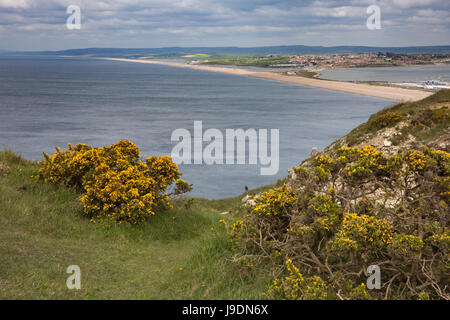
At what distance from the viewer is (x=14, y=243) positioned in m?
7.35

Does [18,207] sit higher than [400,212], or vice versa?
[400,212]

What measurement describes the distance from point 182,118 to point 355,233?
156 feet

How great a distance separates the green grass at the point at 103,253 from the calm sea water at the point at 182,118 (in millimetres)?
14104

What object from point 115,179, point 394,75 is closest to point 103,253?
point 115,179

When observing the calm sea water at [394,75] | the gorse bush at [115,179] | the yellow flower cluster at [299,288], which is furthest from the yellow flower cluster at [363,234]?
the calm sea water at [394,75]

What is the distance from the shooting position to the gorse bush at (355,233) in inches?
207

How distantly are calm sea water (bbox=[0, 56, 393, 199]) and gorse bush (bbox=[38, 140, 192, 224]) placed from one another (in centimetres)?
1252

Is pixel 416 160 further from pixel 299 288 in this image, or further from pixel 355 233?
pixel 299 288

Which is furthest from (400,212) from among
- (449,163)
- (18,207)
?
(18,207)

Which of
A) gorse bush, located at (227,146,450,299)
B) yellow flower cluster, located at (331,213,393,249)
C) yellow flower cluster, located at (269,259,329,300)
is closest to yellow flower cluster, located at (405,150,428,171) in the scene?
gorse bush, located at (227,146,450,299)

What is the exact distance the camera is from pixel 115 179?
10117mm

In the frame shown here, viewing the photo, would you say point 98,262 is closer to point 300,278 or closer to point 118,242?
point 118,242

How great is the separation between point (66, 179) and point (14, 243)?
3.68 metres

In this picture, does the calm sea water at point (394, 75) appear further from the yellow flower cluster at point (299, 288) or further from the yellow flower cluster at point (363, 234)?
the yellow flower cluster at point (299, 288)
